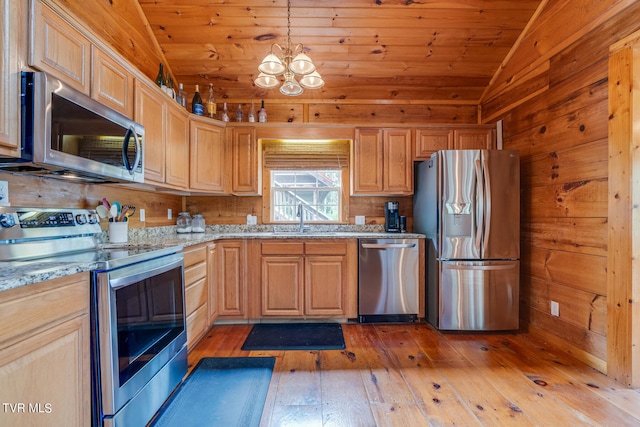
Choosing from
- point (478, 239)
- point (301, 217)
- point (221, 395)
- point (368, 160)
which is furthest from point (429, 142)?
point (221, 395)

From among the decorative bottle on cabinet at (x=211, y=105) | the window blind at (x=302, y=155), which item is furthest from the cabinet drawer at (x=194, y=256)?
the decorative bottle on cabinet at (x=211, y=105)

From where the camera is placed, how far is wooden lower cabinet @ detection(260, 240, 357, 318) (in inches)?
113

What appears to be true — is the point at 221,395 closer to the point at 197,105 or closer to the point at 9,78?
the point at 9,78

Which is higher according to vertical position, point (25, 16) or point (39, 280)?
point (25, 16)

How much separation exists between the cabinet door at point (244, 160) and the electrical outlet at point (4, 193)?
185cm

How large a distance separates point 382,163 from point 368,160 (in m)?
0.16

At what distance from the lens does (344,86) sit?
3393 millimetres

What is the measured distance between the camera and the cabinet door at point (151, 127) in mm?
2098

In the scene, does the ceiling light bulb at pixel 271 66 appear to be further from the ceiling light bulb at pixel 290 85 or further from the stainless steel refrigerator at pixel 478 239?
the stainless steel refrigerator at pixel 478 239

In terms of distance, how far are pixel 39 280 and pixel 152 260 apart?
→ 0.64 metres

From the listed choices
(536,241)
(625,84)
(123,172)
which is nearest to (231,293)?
(123,172)

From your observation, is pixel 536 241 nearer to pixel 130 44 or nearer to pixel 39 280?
pixel 39 280

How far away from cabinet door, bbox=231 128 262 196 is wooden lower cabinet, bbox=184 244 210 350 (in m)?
0.92

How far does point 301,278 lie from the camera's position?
2869 mm
